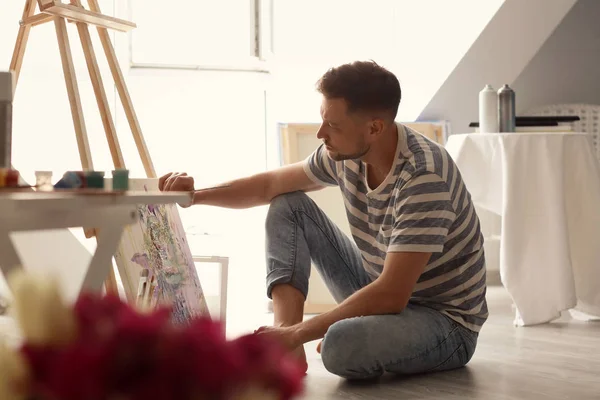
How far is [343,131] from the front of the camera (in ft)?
6.75

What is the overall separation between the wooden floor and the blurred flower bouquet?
140cm

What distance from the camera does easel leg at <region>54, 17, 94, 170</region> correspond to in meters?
2.19

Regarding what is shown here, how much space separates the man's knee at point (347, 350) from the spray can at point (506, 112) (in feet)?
4.57

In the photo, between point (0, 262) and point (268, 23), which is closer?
point (0, 262)

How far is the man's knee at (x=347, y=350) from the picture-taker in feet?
6.46

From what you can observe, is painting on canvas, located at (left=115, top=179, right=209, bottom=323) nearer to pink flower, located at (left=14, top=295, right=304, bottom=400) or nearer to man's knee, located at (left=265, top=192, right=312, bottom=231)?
man's knee, located at (left=265, top=192, right=312, bottom=231)

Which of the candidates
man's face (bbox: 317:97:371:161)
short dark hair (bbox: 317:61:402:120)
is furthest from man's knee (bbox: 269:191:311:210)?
short dark hair (bbox: 317:61:402:120)

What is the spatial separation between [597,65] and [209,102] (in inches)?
81.9

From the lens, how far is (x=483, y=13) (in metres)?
3.63

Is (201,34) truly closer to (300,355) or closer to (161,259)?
(161,259)

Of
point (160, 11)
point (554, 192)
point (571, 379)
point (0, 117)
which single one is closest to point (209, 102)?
point (160, 11)

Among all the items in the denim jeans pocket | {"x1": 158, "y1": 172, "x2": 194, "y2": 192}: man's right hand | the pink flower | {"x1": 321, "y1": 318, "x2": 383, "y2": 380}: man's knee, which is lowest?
the denim jeans pocket

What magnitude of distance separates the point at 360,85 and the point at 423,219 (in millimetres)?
359

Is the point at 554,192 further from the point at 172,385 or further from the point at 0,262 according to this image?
the point at 172,385
